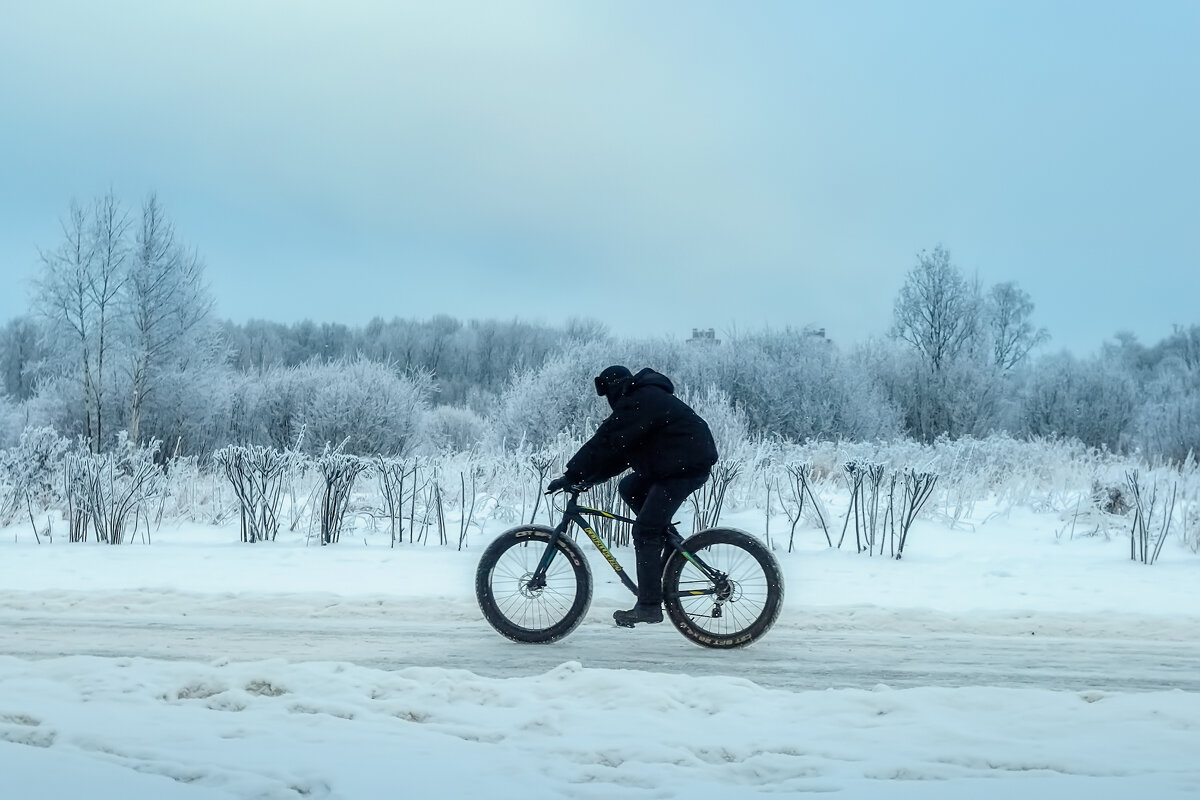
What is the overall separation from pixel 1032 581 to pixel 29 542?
11.1 meters

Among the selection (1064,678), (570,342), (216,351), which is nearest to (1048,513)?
(1064,678)

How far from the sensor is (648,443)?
6.73 metres

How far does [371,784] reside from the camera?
12.5 ft

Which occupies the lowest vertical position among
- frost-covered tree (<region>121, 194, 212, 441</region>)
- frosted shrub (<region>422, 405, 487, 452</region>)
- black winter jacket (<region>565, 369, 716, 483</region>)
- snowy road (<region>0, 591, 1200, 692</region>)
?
snowy road (<region>0, 591, 1200, 692</region>)

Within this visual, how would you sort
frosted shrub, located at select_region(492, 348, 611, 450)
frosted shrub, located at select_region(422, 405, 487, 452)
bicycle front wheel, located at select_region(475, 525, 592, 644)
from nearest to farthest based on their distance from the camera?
bicycle front wheel, located at select_region(475, 525, 592, 644)
frosted shrub, located at select_region(492, 348, 611, 450)
frosted shrub, located at select_region(422, 405, 487, 452)

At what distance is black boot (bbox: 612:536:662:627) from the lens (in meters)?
6.57

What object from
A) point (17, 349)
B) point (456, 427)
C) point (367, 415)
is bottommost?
point (456, 427)

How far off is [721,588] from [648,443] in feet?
3.40

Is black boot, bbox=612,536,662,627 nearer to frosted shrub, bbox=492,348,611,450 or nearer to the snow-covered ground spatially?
the snow-covered ground

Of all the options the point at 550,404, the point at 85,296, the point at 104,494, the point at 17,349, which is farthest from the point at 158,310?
the point at 17,349

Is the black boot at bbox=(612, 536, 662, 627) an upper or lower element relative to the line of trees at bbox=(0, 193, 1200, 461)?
lower

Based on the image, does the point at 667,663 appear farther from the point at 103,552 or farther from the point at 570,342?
the point at 570,342

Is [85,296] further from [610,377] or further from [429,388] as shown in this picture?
[610,377]

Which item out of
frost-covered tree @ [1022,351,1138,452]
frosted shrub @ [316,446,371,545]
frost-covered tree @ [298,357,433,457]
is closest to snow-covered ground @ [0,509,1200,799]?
frosted shrub @ [316,446,371,545]
